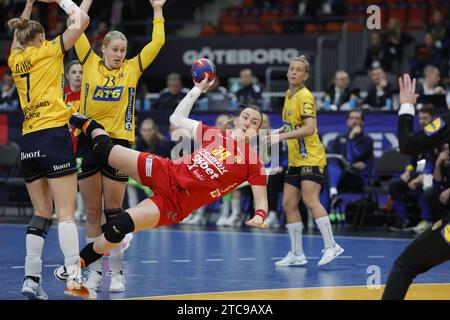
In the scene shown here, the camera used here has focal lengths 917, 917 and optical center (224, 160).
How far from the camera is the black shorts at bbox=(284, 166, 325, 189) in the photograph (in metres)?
10.8

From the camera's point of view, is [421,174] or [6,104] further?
[6,104]

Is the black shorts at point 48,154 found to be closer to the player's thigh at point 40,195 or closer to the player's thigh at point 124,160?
the player's thigh at point 40,195

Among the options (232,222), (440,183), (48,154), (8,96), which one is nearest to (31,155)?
(48,154)

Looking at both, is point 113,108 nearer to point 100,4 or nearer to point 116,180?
point 116,180

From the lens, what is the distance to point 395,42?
19438mm

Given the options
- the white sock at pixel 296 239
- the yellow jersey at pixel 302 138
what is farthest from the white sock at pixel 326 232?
the yellow jersey at pixel 302 138

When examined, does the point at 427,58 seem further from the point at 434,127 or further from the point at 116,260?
the point at 434,127

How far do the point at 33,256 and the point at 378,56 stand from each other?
42.2 feet

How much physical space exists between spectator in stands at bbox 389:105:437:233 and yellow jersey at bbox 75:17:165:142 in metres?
6.48

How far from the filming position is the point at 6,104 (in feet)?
62.5

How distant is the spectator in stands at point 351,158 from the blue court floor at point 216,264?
164cm

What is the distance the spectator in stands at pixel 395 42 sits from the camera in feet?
63.5

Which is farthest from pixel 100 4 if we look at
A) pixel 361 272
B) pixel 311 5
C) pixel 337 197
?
pixel 361 272
